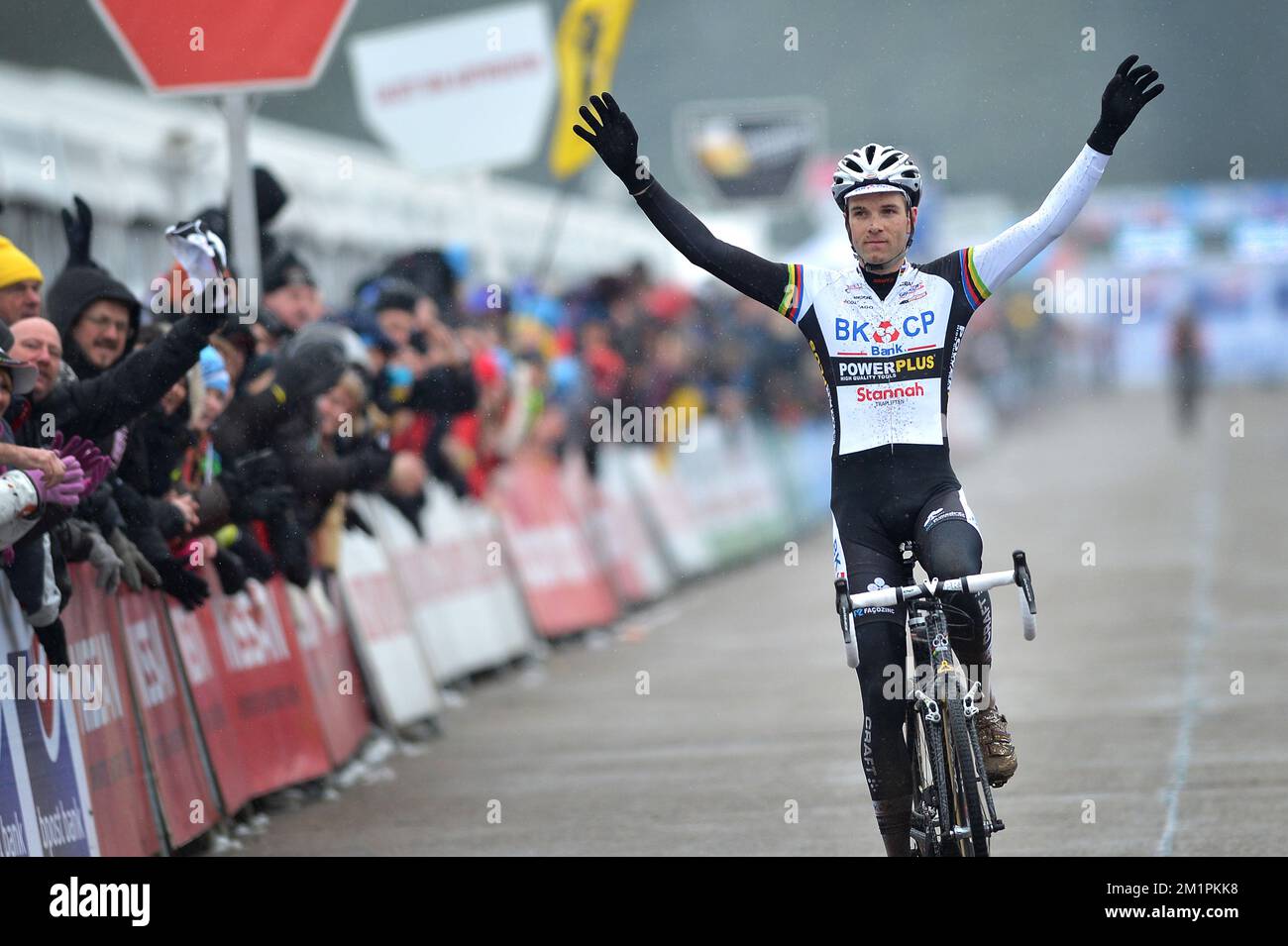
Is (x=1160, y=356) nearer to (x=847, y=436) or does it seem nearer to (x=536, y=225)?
(x=536, y=225)

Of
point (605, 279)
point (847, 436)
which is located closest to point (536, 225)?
point (605, 279)

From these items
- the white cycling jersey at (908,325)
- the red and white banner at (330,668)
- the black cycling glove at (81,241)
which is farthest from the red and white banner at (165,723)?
the white cycling jersey at (908,325)

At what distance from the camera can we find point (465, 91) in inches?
561

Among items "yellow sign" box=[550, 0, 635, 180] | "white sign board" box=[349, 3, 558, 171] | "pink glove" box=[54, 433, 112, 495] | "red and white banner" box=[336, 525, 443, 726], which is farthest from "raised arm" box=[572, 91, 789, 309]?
"white sign board" box=[349, 3, 558, 171]

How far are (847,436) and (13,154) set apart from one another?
345 inches

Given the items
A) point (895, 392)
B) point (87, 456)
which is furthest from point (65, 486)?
point (895, 392)

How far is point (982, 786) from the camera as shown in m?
6.34

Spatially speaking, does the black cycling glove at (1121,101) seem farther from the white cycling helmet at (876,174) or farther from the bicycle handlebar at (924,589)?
the bicycle handlebar at (924,589)

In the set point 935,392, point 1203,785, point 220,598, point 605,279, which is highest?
point 605,279

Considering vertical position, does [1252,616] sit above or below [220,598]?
below

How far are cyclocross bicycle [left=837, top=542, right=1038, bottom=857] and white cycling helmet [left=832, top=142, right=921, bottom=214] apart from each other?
1207mm

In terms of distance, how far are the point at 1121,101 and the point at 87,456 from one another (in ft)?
11.2

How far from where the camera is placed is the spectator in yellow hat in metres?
7.24
